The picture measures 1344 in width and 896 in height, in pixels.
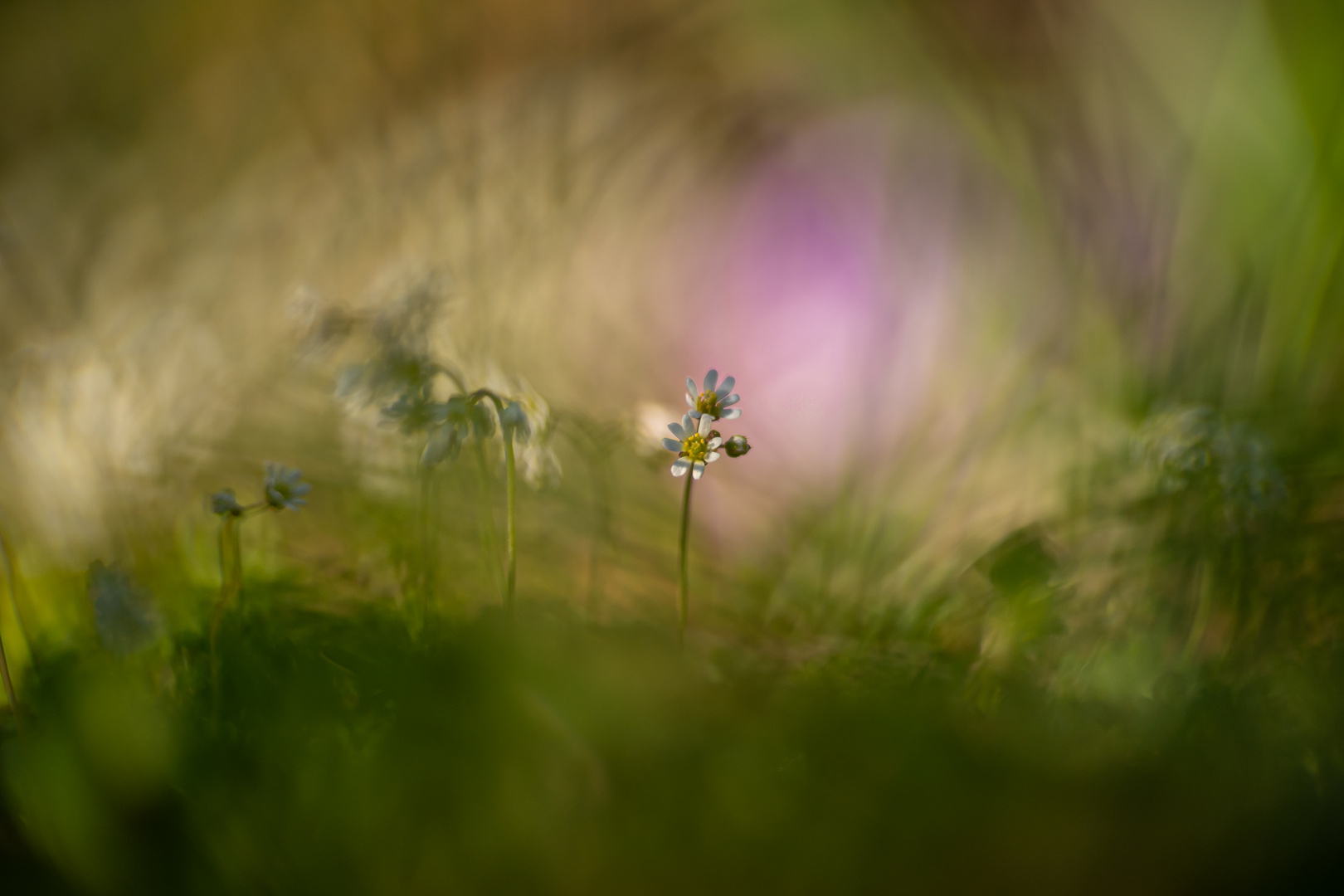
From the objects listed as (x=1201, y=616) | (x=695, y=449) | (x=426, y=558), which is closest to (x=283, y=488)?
(x=426, y=558)

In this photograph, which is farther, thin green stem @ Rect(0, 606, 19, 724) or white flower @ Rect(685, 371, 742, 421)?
white flower @ Rect(685, 371, 742, 421)

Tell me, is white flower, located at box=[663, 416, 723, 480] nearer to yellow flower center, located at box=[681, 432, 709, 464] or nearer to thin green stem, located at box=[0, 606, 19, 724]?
yellow flower center, located at box=[681, 432, 709, 464]

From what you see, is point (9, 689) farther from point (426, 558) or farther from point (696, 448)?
point (696, 448)

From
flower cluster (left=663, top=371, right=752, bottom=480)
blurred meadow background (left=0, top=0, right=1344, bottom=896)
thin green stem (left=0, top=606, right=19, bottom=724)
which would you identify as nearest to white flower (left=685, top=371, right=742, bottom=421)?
flower cluster (left=663, top=371, right=752, bottom=480)

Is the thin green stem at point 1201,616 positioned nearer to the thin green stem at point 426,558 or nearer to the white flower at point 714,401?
the white flower at point 714,401

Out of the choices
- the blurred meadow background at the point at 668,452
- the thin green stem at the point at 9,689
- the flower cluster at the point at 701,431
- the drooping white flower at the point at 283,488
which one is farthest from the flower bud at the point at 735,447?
the thin green stem at the point at 9,689

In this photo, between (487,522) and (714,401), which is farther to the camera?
(487,522)

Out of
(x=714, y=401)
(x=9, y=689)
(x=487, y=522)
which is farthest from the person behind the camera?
(x=487, y=522)

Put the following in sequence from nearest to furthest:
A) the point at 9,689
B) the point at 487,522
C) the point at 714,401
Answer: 1. the point at 9,689
2. the point at 714,401
3. the point at 487,522

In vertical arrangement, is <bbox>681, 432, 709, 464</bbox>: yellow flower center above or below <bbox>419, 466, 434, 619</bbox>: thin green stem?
above
